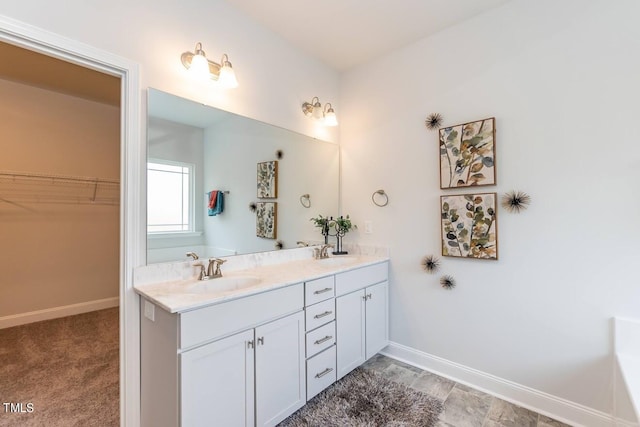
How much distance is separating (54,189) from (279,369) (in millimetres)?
3527

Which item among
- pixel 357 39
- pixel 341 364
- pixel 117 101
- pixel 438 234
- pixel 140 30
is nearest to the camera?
pixel 140 30

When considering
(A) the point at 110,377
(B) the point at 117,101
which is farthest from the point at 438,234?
(B) the point at 117,101

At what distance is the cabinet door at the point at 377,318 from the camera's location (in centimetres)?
233

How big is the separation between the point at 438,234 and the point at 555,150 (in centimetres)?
91

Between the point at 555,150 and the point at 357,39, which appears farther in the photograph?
the point at 357,39

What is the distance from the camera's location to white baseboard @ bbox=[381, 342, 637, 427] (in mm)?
1689

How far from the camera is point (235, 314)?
1.44 meters

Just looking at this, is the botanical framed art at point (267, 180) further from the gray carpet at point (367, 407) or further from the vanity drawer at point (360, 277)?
the gray carpet at point (367, 407)

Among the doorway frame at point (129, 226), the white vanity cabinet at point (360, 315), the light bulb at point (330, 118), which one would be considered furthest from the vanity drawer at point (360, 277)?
the light bulb at point (330, 118)

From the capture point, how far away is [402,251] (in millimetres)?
2490

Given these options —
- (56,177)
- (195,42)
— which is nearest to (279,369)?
(195,42)

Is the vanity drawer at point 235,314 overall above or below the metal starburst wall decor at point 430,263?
Result: below

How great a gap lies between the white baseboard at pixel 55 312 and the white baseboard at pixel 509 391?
3596mm

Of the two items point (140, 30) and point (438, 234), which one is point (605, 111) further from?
point (140, 30)
